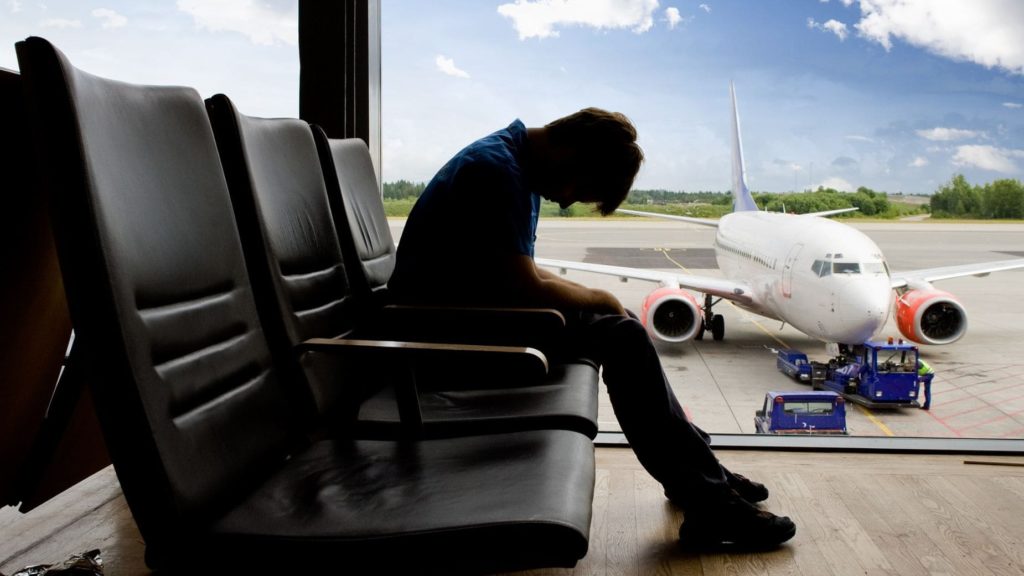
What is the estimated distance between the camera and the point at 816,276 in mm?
6285

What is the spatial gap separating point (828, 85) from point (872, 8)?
1.21 feet

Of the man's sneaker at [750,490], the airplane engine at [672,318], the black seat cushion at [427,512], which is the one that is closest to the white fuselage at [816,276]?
the airplane engine at [672,318]

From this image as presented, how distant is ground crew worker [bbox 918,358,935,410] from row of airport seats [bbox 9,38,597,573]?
2905mm

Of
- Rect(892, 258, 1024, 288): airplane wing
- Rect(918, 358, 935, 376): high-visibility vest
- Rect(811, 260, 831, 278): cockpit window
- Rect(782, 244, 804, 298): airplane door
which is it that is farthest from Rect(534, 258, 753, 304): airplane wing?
Rect(918, 358, 935, 376): high-visibility vest

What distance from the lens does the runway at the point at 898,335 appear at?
293 cm

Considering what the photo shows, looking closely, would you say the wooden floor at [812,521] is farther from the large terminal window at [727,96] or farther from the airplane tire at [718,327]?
the airplane tire at [718,327]

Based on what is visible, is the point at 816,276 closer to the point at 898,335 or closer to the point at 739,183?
the point at 898,335

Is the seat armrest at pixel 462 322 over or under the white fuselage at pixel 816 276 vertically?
over

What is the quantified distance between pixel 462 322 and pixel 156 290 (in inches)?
30.5

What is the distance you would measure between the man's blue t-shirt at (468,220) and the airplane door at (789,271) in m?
5.45

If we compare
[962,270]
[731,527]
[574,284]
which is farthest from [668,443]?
[962,270]

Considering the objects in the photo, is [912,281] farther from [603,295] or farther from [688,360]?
[603,295]

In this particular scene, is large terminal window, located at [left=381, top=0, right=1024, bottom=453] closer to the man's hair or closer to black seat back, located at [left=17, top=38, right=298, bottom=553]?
the man's hair

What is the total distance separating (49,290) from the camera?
54.2 inches
